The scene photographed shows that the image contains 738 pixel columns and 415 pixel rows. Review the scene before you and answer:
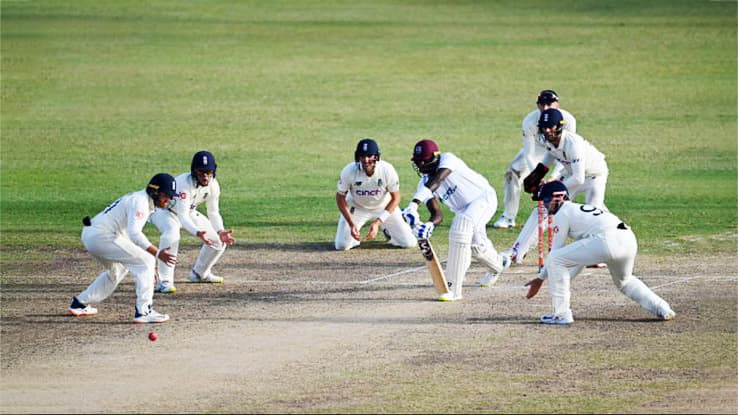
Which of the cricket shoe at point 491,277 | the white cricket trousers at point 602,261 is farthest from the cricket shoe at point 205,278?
the white cricket trousers at point 602,261

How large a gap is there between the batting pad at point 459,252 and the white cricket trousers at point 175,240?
9.66 ft

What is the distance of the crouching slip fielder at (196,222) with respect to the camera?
16.8 metres

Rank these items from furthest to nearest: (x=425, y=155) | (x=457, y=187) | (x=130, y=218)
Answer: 1. (x=457, y=187)
2. (x=425, y=155)
3. (x=130, y=218)

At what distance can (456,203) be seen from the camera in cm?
1670

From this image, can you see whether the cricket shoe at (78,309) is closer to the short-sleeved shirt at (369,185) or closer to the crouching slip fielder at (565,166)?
the short-sleeved shirt at (369,185)

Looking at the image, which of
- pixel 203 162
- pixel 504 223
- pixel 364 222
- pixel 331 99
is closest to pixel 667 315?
pixel 203 162

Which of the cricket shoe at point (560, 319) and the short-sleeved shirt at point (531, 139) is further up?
the short-sleeved shirt at point (531, 139)

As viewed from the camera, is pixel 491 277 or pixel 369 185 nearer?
pixel 491 277

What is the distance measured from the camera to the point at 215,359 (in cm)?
1377

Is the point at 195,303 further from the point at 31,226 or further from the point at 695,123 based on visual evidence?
the point at 695,123

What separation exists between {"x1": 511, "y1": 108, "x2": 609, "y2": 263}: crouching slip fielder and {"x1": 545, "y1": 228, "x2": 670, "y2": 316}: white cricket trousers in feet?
8.30

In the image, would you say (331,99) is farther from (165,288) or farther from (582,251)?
(582,251)

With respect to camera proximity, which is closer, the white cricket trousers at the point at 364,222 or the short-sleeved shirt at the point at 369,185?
the short-sleeved shirt at the point at 369,185

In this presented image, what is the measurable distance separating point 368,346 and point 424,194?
265 cm
